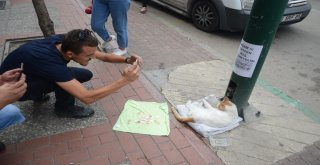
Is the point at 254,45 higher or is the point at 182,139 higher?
the point at 254,45

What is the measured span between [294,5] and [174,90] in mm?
3562

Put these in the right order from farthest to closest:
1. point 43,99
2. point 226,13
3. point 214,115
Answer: point 226,13 → point 43,99 → point 214,115

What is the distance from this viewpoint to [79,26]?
560cm

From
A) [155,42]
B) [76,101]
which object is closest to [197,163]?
[76,101]

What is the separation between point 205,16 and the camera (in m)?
6.11

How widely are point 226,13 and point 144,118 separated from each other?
10.8 ft

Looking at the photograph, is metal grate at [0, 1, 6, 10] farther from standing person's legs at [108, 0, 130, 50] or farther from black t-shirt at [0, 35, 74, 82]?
black t-shirt at [0, 35, 74, 82]

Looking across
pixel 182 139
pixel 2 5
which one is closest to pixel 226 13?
pixel 182 139

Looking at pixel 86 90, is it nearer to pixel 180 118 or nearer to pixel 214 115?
pixel 180 118

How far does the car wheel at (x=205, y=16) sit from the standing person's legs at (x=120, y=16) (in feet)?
7.16

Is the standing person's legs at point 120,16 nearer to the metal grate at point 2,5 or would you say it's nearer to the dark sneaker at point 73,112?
the dark sneaker at point 73,112

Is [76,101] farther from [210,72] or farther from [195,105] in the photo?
[210,72]

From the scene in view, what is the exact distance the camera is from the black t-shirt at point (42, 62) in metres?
2.52

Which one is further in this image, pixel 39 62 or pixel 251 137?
pixel 251 137
